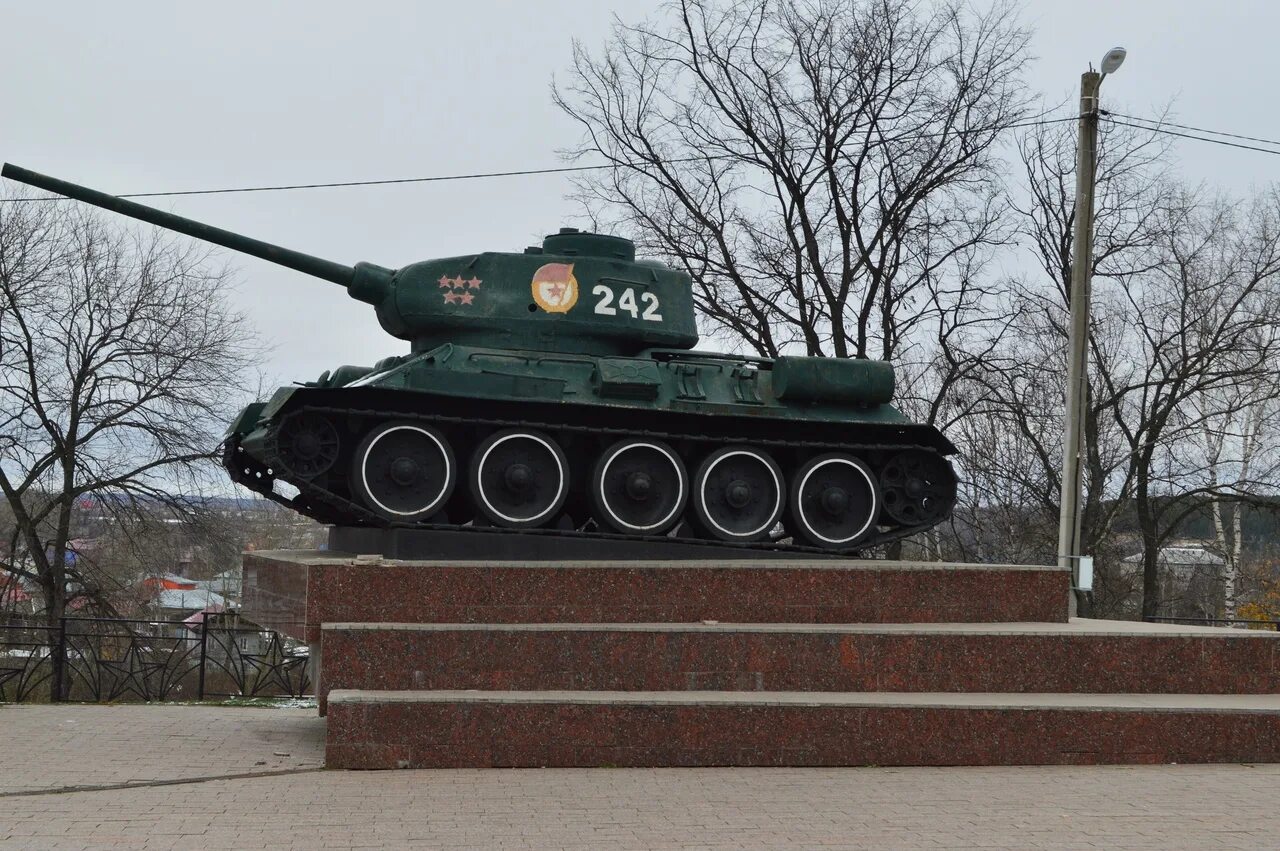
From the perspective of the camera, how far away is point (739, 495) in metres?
12.6

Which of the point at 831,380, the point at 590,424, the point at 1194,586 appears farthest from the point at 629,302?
the point at 1194,586

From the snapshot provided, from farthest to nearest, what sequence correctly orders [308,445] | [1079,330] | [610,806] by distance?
[1079,330] < [308,445] < [610,806]

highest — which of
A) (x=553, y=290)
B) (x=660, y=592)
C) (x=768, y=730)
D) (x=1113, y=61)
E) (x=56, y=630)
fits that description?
(x=1113, y=61)

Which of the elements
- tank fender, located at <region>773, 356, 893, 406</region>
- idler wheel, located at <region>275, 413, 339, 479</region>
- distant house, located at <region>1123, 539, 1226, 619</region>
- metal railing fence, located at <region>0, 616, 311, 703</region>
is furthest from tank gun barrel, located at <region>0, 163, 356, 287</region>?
distant house, located at <region>1123, 539, 1226, 619</region>

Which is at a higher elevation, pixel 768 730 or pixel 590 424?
pixel 590 424

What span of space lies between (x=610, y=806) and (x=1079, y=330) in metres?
10.2

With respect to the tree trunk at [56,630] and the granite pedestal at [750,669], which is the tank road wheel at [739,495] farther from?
the tree trunk at [56,630]

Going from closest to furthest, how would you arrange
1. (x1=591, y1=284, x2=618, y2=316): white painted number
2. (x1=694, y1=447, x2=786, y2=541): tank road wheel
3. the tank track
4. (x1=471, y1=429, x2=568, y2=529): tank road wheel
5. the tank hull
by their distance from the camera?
the tank track < the tank hull < (x1=471, y1=429, x2=568, y2=529): tank road wheel < (x1=694, y1=447, x2=786, y2=541): tank road wheel < (x1=591, y1=284, x2=618, y2=316): white painted number

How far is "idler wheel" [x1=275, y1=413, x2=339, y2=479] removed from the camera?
11.8 m

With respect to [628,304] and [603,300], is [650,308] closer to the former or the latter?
[628,304]

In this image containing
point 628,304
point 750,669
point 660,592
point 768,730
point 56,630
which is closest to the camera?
point 768,730

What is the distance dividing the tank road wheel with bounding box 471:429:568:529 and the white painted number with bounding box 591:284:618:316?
1.45 meters

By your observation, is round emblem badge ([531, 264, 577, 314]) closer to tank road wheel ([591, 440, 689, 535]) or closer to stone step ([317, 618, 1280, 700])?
tank road wheel ([591, 440, 689, 535])

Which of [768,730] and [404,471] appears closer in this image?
[768,730]
